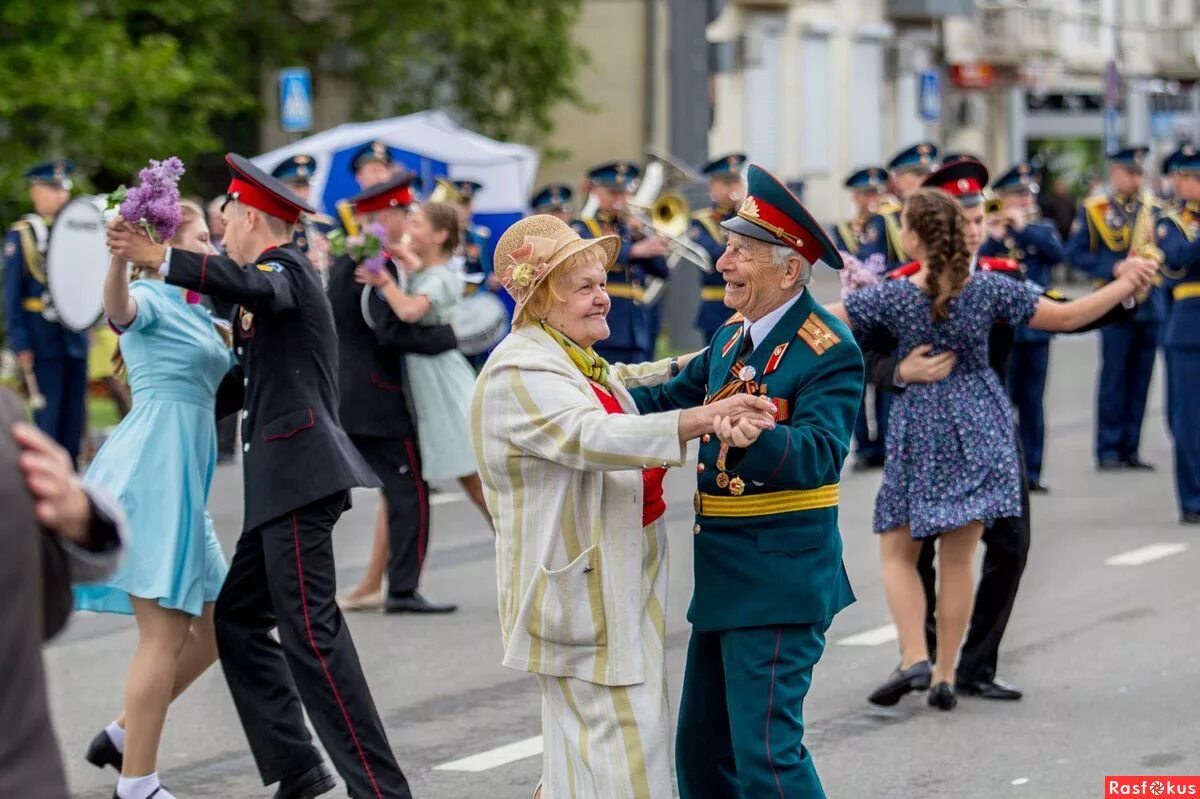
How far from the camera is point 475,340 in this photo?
1048 centimetres

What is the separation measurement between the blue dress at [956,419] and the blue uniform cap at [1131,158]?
8.14 meters

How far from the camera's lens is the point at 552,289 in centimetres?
495

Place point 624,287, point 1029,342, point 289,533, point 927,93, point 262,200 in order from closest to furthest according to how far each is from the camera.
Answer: point 289,533 < point 262,200 < point 1029,342 < point 624,287 < point 927,93

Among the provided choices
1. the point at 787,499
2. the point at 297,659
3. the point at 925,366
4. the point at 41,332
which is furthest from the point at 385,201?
the point at 41,332

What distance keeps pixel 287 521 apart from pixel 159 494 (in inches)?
16.6

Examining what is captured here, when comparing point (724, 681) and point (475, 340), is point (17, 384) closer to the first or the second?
point (475, 340)

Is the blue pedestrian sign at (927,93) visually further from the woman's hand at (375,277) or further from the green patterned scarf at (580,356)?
the green patterned scarf at (580,356)

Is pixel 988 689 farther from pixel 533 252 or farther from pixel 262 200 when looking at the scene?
pixel 533 252

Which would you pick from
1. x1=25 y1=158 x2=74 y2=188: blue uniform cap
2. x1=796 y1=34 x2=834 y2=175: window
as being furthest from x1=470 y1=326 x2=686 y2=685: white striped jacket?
x1=796 y1=34 x2=834 y2=175: window

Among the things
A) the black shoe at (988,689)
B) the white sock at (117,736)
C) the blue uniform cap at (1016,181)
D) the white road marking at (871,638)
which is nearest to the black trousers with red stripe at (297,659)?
the white sock at (117,736)

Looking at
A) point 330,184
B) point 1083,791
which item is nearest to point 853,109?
point 330,184

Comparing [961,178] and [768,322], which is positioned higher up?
[961,178]

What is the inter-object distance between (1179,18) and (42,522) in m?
57.6

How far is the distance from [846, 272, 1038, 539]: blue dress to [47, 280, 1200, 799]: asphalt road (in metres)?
0.74
